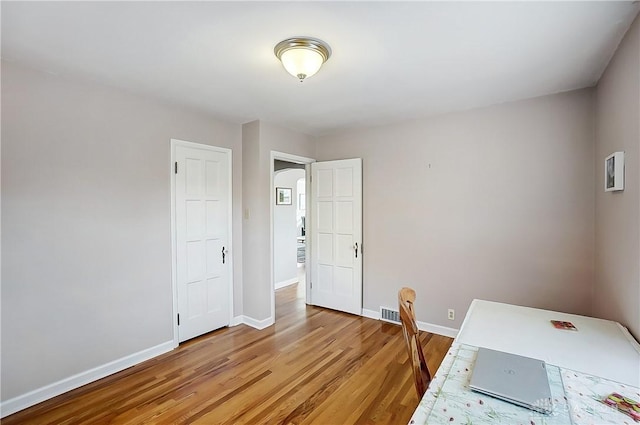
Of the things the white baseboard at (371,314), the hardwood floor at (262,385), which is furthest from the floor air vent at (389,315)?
the hardwood floor at (262,385)

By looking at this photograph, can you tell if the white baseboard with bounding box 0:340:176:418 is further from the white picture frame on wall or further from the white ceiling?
the white picture frame on wall

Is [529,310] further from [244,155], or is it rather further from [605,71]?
[244,155]

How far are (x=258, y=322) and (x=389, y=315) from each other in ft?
5.35

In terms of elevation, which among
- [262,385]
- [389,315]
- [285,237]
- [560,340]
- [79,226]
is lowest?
[262,385]

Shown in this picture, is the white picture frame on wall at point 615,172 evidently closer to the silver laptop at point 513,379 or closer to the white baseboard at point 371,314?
the silver laptop at point 513,379

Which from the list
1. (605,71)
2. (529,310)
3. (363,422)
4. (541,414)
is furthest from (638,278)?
(363,422)

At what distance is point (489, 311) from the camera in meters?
2.05

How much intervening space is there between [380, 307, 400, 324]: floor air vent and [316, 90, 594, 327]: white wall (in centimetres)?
8

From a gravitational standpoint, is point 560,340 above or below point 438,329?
above

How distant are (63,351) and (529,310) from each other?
352 centimetres

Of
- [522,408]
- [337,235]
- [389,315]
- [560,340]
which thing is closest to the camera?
[522,408]

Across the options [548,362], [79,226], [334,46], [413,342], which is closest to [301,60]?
[334,46]

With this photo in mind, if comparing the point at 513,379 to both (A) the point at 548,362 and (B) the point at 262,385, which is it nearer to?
(A) the point at 548,362

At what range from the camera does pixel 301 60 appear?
194cm
